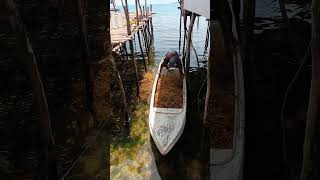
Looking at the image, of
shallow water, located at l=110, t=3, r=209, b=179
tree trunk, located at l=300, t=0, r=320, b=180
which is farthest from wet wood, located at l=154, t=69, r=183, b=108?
tree trunk, located at l=300, t=0, r=320, b=180

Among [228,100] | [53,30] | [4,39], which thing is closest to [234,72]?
[228,100]

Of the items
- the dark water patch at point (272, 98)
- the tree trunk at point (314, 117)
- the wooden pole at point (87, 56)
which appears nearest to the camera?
the tree trunk at point (314, 117)

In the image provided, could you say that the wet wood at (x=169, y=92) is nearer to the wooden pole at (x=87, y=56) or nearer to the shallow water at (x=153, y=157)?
the shallow water at (x=153, y=157)

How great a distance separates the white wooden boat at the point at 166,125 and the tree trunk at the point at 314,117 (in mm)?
4279

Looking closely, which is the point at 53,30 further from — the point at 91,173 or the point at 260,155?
the point at 260,155

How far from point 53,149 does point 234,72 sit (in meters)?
4.03

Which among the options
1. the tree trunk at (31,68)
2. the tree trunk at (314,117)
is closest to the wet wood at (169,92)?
the tree trunk at (31,68)

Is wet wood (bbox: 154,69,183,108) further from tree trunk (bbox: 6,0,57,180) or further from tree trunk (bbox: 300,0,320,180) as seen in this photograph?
tree trunk (bbox: 300,0,320,180)

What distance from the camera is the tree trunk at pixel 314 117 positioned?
10.3 feet

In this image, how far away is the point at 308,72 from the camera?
21.5 ft

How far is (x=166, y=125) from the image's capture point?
8.26 m

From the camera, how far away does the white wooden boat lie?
754 cm

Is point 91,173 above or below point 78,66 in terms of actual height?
below

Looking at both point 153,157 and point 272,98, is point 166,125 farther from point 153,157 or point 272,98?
point 272,98
